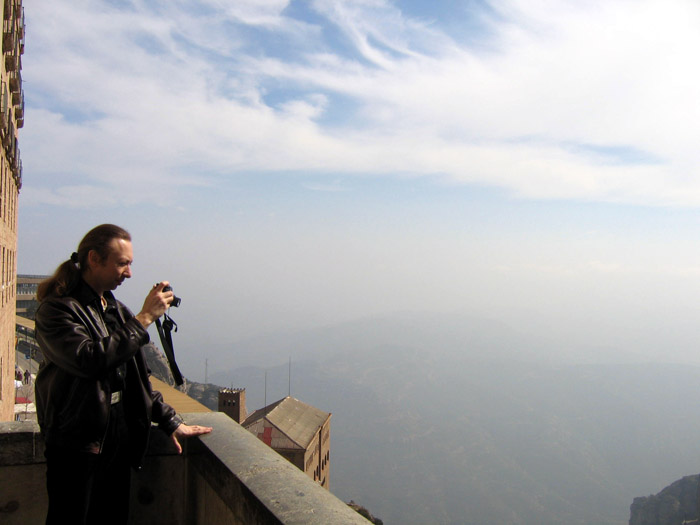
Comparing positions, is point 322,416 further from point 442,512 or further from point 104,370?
point 442,512

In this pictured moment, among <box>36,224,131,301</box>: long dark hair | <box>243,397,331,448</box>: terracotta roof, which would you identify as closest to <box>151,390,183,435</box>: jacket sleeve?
<box>36,224,131,301</box>: long dark hair

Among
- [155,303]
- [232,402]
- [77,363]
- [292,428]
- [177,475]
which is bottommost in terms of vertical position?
[292,428]

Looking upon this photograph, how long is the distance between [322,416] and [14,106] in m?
45.3

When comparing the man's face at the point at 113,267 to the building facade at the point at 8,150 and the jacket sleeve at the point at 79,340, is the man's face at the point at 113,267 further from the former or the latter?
the building facade at the point at 8,150

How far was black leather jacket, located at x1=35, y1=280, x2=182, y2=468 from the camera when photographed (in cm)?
285

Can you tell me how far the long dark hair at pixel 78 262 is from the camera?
3.06 meters

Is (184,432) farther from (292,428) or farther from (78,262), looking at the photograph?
(292,428)

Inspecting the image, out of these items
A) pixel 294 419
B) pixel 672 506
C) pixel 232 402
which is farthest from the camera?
pixel 672 506

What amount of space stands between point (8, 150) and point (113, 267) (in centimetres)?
2019

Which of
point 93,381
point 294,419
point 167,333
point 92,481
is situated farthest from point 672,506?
point 93,381

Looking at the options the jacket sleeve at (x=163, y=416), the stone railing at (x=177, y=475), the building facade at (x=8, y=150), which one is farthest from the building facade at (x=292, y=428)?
the jacket sleeve at (x=163, y=416)

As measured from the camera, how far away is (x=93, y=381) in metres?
2.96

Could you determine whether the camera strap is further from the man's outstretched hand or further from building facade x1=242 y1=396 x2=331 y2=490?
building facade x1=242 y1=396 x2=331 y2=490

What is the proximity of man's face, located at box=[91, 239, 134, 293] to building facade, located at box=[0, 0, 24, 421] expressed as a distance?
16063 millimetres
